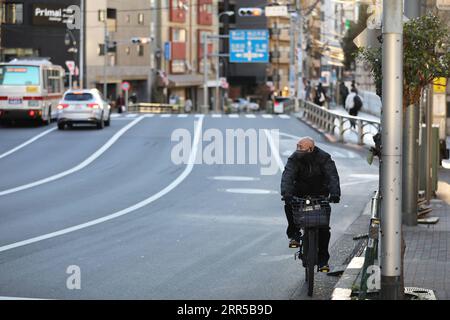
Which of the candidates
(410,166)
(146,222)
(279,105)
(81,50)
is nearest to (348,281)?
(410,166)

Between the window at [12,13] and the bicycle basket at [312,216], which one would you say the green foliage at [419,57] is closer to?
the bicycle basket at [312,216]

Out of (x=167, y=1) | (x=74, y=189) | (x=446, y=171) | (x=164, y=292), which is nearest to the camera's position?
(x=164, y=292)

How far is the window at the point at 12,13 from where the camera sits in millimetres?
75875

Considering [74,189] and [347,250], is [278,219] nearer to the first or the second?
[347,250]

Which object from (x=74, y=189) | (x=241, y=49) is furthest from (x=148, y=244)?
(x=241, y=49)

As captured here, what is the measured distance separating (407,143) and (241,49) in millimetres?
65111

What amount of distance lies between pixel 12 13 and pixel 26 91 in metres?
36.9

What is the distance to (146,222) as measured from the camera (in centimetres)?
1677

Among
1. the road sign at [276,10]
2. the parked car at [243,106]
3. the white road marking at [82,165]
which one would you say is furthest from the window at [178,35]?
the white road marking at [82,165]

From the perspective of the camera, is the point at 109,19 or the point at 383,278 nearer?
the point at 383,278

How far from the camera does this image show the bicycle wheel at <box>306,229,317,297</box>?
10805 mm

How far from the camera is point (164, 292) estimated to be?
34.9 ft

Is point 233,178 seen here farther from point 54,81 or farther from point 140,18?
point 140,18

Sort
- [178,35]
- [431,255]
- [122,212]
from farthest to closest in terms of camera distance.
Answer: [178,35]
[122,212]
[431,255]
